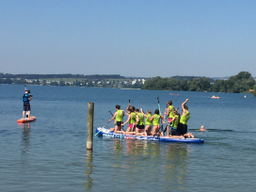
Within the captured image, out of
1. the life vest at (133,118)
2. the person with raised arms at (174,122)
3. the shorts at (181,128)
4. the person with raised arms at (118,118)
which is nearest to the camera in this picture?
the person with raised arms at (174,122)

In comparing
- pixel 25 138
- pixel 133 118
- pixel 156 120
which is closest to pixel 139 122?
pixel 133 118

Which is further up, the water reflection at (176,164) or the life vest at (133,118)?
the life vest at (133,118)

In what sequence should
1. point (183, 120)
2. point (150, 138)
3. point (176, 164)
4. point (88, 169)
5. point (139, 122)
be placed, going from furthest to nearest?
1. point (139, 122)
2. point (150, 138)
3. point (183, 120)
4. point (176, 164)
5. point (88, 169)

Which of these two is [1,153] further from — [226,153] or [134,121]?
[226,153]

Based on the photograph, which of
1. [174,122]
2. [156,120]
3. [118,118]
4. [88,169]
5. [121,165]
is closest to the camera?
[88,169]

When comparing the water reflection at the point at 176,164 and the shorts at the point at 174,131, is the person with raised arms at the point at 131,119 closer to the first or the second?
the shorts at the point at 174,131

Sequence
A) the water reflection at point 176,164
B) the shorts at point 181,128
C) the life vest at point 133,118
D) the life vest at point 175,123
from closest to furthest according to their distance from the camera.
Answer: the water reflection at point 176,164 < the life vest at point 175,123 < the shorts at point 181,128 < the life vest at point 133,118

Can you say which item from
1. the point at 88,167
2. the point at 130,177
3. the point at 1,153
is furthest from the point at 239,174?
the point at 1,153

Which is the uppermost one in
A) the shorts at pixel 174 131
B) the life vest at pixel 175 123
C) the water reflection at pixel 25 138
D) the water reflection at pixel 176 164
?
the life vest at pixel 175 123

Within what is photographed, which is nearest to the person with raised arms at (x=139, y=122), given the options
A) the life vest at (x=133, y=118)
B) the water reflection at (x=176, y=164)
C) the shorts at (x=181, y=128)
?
the life vest at (x=133, y=118)

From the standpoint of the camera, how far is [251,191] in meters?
14.0

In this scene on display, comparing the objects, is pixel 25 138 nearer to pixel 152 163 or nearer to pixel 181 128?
pixel 181 128

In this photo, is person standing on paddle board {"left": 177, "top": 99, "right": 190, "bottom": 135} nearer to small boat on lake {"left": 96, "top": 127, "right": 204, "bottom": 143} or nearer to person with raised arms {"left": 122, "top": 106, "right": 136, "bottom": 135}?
small boat on lake {"left": 96, "top": 127, "right": 204, "bottom": 143}

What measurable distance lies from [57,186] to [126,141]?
1037cm
